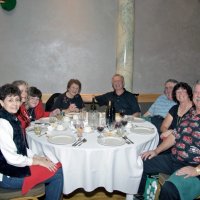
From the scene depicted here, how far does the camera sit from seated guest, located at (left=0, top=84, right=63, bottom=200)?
177 centimetres

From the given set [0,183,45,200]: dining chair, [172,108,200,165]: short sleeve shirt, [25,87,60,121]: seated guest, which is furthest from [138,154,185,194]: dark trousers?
[25,87,60,121]: seated guest

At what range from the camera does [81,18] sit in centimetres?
466

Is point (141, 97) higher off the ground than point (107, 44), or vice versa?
point (107, 44)

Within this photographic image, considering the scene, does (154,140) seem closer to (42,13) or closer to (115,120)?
(115,120)

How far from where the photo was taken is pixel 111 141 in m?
2.12

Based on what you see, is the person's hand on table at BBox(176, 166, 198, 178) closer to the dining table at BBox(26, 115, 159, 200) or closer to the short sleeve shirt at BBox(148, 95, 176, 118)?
the dining table at BBox(26, 115, 159, 200)

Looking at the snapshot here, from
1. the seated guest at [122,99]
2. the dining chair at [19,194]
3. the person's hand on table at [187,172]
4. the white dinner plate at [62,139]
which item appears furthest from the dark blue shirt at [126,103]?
the dining chair at [19,194]

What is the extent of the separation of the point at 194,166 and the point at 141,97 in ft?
10.3

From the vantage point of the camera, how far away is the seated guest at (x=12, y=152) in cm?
177

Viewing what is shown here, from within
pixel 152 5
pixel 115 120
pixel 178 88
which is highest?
pixel 152 5

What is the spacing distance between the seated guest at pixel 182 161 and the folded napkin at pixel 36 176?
0.93 metres

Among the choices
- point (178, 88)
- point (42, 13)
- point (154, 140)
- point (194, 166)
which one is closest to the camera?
point (194, 166)

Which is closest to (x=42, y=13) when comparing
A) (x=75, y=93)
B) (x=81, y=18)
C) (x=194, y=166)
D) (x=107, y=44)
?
(x=81, y=18)

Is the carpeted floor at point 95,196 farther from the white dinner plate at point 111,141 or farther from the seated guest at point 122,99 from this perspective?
the seated guest at point 122,99
